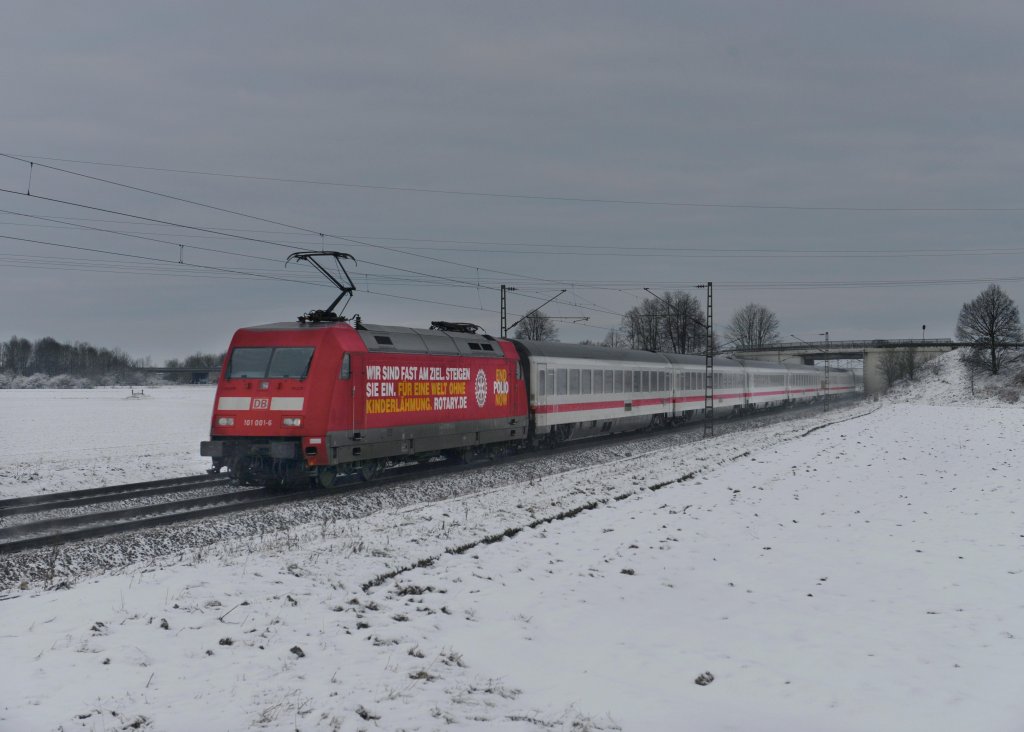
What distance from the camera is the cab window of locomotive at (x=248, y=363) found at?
54.8ft

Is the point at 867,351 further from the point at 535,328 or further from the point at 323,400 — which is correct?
the point at 323,400

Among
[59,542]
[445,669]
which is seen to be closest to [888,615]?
[445,669]

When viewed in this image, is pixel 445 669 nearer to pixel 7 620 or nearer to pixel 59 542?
pixel 7 620

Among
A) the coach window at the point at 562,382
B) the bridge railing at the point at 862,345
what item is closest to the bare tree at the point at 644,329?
the bridge railing at the point at 862,345

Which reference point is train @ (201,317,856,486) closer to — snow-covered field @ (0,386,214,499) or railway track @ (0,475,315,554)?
railway track @ (0,475,315,554)

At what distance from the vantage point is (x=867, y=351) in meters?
116

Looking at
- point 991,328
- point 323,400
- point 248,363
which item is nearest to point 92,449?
point 248,363

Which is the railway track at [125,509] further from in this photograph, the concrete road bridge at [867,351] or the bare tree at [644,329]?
the concrete road bridge at [867,351]

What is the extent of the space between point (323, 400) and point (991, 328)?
88.7m

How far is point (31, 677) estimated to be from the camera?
6035mm

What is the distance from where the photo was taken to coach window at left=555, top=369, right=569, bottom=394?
27038mm

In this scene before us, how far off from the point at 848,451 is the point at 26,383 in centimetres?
12471

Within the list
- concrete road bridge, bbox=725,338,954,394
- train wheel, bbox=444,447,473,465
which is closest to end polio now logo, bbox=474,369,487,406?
train wheel, bbox=444,447,473,465

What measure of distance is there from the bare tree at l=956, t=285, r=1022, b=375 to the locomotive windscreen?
86679mm
